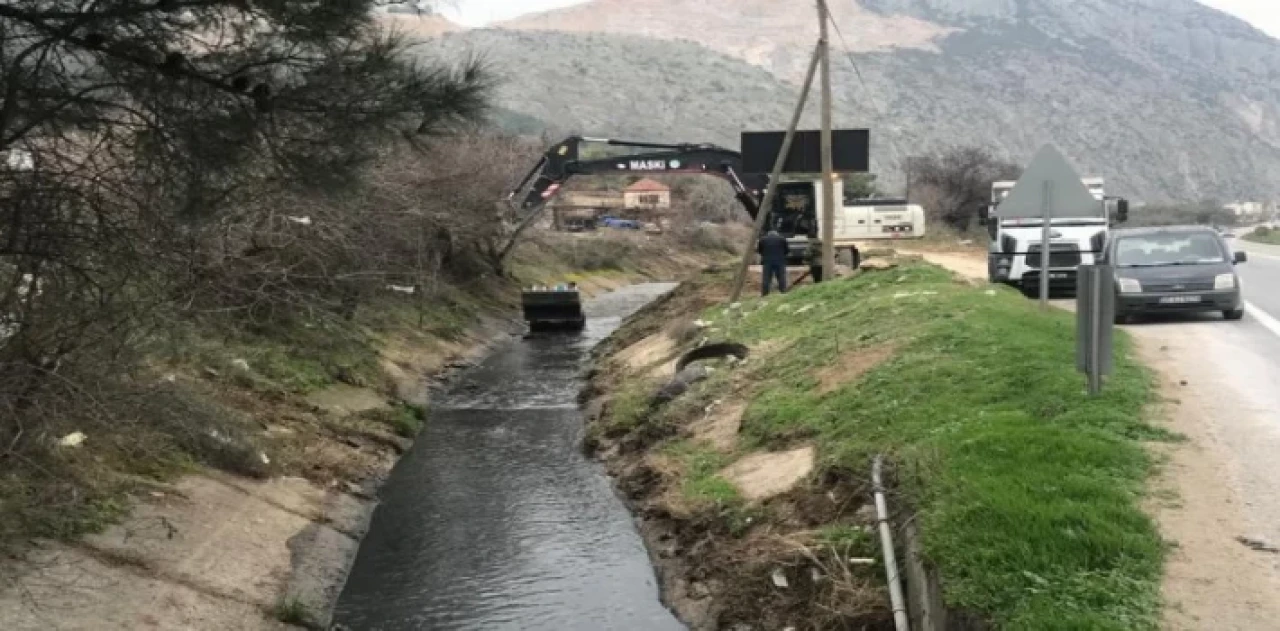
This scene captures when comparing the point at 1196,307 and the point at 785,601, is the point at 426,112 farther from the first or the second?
the point at 1196,307

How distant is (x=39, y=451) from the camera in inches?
411

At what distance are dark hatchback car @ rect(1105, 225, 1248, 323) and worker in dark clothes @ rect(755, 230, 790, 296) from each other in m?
8.33

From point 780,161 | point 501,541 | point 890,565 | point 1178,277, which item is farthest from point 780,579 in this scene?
point 780,161

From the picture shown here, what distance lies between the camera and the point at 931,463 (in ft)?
27.9

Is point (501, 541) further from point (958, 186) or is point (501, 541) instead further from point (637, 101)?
point (637, 101)

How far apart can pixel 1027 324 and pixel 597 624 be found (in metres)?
7.35

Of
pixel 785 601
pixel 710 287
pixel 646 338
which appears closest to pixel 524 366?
pixel 646 338

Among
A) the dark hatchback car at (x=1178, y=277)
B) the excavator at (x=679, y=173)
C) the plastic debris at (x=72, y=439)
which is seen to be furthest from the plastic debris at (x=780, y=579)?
the excavator at (x=679, y=173)

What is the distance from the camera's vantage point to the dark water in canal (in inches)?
421

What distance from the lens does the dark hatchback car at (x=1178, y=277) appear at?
55.0 feet

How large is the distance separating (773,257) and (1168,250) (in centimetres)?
929

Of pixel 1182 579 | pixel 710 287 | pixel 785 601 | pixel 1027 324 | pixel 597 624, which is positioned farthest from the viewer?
pixel 710 287

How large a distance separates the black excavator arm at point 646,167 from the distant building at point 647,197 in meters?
54.0

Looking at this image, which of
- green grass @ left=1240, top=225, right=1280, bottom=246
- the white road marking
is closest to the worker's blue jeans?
the white road marking
